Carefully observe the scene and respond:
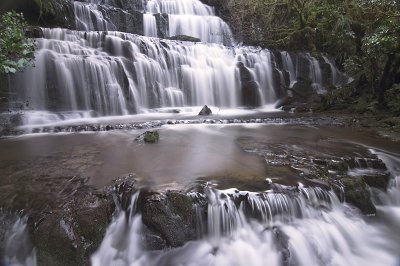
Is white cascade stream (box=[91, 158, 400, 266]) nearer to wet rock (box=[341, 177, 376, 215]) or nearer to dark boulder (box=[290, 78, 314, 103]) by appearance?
wet rock (box=[341, 177, 376, 215])

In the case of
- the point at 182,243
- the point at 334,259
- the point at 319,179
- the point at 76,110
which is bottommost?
the point at 334,259

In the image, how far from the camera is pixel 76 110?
426 inches

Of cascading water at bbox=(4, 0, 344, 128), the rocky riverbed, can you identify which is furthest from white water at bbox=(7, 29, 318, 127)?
the rocky riverbed

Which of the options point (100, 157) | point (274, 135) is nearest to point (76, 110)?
point (100, 157)

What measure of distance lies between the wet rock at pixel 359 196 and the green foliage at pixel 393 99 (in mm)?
5554

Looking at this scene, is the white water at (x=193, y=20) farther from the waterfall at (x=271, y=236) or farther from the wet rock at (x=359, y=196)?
the waterfall at (x=271, y=236)

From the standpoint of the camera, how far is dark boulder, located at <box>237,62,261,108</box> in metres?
13.8

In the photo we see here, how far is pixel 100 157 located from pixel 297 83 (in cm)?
1034

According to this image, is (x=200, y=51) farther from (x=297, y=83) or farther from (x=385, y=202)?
(x=385, y=202)

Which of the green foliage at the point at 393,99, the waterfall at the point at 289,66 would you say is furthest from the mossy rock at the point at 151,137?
the waterfall at the point at 289,66

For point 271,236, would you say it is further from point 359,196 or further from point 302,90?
point 302,90

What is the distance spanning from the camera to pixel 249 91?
45.4ft

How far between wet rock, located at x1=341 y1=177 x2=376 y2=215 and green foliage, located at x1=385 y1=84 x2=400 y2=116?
5554 millimetres

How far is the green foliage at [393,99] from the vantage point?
962cm
